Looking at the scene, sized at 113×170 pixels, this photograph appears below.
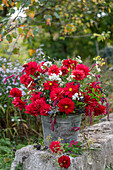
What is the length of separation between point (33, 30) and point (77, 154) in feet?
5.76

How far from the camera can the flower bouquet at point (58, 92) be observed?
6.23 ft

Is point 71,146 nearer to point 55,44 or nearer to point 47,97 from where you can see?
point 47,97

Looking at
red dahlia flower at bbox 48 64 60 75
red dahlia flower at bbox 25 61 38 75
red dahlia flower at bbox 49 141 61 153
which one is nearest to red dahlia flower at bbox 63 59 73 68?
red dahlia flower at bbox 48 64 60 75

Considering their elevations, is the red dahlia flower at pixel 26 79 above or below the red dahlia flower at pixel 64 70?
below

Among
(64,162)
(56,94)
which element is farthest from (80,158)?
(56,94)

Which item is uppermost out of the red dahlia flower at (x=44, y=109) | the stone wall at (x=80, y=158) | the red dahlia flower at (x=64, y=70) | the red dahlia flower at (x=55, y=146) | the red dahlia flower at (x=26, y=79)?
the red dahlia flower at (x=64, y=70)

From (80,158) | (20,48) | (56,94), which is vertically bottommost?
(80,158)

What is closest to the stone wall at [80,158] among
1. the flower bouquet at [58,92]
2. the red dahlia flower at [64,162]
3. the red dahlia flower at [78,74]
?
the red dahlia flower at [64,162]

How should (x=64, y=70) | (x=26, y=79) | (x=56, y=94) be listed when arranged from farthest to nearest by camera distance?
(x=26, y=79)
(x=64, y=70)
(x=56, y=94)

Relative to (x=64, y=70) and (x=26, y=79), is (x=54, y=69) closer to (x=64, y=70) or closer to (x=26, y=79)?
(x=64, y=70)

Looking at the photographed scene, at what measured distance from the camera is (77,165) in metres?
1.88

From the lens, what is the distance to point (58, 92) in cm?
187

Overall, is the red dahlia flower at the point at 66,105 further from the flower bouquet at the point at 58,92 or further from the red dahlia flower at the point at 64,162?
the red dahlia flower at the point at 64,162

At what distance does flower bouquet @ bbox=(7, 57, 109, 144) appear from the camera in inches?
74.7
